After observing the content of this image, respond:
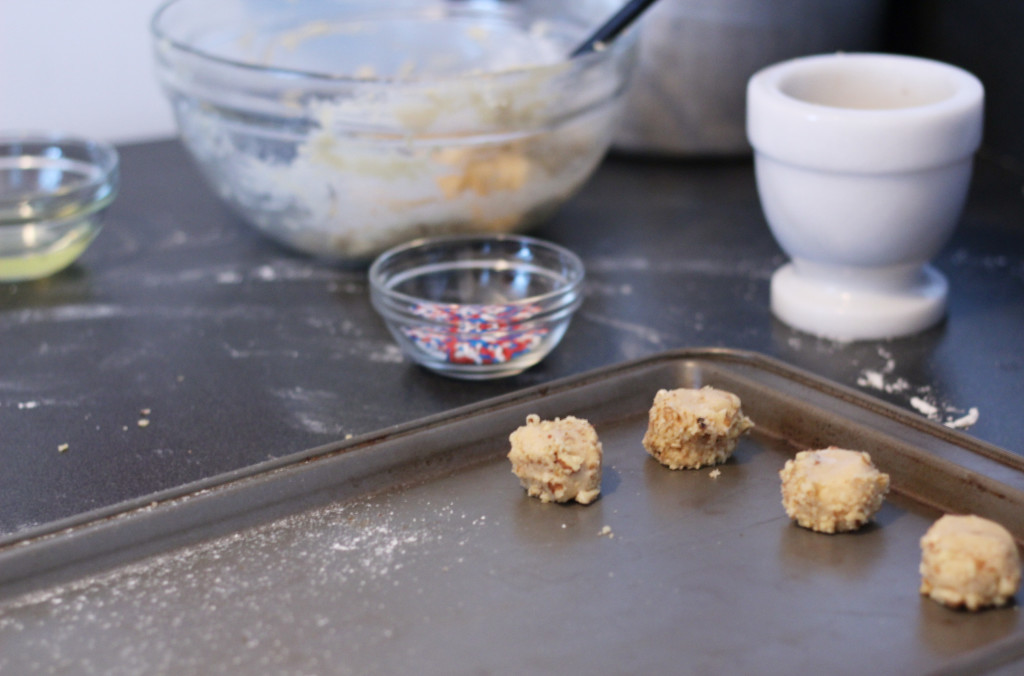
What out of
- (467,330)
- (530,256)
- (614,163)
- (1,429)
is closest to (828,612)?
(467,330)

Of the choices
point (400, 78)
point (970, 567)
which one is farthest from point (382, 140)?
point (970, 567)

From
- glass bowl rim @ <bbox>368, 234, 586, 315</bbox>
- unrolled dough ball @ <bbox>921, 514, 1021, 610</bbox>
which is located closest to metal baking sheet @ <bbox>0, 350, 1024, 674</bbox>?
unrolled dough ball @ <bbox>921, 514, 1021, 610</bbox>

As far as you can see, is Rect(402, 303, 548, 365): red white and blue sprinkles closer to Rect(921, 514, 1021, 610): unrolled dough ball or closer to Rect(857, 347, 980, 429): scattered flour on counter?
Rect(857, 347, 980, 429): scattered flour on counter

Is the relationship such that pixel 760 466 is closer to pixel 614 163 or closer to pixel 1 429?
pixel 1 429

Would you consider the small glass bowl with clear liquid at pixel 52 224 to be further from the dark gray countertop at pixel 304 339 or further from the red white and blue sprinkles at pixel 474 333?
the red white and blue sprinkles at pixel 474 333

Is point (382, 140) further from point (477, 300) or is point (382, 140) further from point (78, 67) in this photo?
point (78, 67)

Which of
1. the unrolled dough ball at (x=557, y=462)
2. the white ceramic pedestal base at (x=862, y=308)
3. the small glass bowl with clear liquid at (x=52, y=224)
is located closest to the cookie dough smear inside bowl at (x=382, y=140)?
the small glass bowl with clear liquid at (x=52, y=224)

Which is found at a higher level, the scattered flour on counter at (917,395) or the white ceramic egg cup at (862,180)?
the white ceramic egg cup at (862,180)
